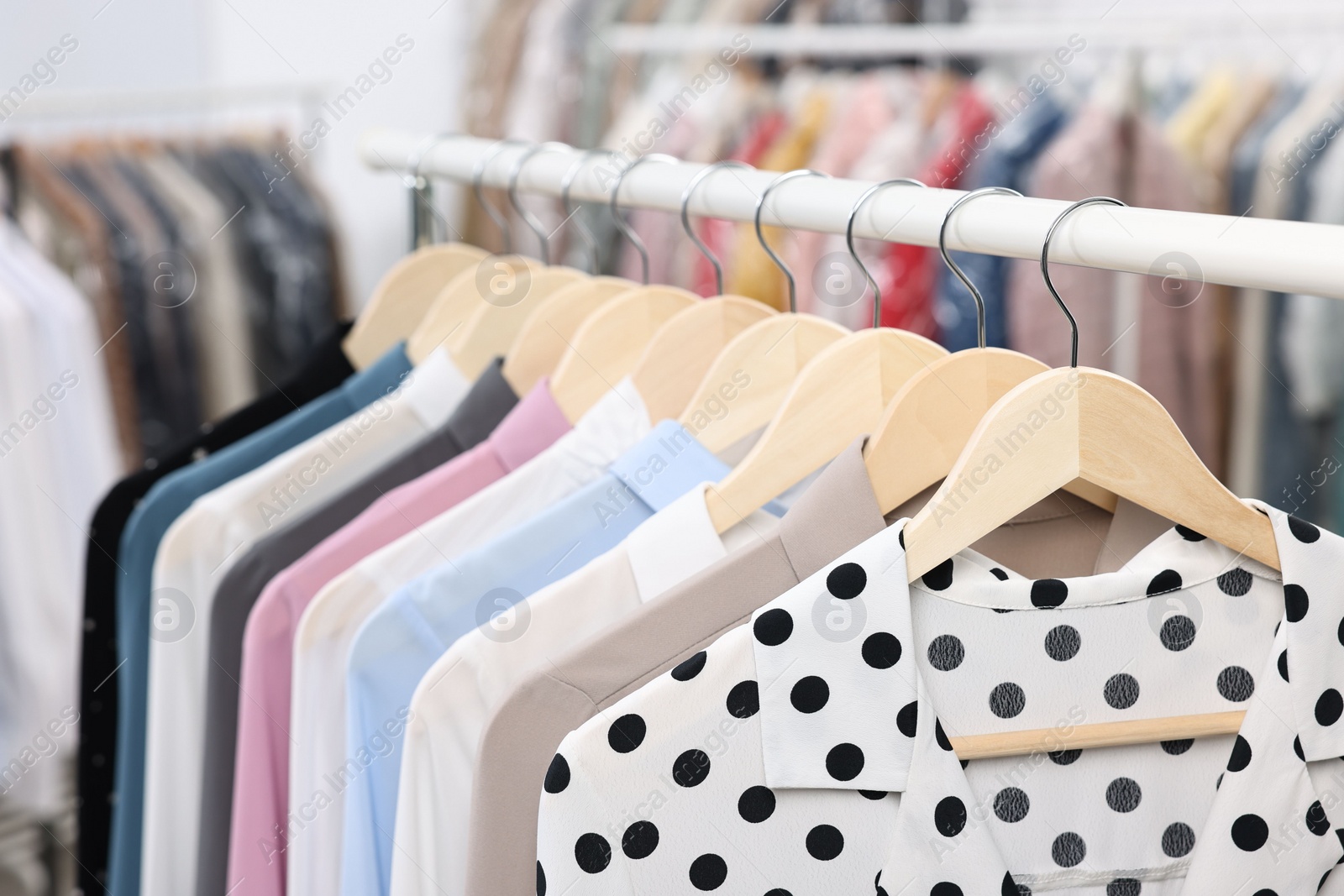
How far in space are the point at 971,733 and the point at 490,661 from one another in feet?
0.90

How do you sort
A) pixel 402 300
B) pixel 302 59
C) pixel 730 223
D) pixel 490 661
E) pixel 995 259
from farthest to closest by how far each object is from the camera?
pixel 302 59, pixel 730 223, pixel 995 259, pixel 402 300, pixel 490 661

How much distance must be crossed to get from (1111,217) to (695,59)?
1.93m

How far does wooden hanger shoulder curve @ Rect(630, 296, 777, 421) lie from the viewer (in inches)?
33.5

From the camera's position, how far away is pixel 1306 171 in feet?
5.32

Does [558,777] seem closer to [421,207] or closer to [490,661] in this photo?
[490,661]

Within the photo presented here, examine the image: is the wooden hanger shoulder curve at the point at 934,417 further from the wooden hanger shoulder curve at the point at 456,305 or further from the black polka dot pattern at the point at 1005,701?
the wooden hanger shoulder curve at the point at 456,305

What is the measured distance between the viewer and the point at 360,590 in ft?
2.59

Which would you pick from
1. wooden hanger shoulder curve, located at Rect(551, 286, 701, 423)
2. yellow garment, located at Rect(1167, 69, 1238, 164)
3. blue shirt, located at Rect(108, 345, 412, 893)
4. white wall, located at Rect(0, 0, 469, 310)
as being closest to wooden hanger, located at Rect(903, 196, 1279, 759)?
wooden hanger shoulder curve, located at Rect(551, 286, 701, 423)

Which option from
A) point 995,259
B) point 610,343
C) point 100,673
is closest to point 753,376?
point 610,343

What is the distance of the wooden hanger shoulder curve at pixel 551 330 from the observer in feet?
3.18

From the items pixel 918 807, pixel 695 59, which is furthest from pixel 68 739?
pixel 918 807

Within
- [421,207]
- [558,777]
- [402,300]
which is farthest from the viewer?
[421,207]

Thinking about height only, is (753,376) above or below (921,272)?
below

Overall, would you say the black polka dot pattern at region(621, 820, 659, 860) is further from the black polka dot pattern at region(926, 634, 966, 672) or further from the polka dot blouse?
the black polka dot pattern at region(926, 634, 966, 672)
